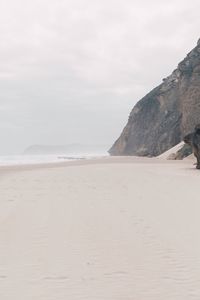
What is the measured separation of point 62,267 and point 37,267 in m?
0.34

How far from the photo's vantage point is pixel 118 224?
859 centimetres

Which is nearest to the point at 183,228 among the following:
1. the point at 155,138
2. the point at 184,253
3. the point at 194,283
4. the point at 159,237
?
the point at 159,237

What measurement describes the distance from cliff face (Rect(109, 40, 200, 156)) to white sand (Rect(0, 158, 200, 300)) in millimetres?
39420

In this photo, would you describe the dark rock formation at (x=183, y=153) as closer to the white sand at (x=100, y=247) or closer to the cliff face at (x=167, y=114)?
the cliff face at (x=167, y=114)

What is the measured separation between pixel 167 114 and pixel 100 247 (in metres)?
55.1

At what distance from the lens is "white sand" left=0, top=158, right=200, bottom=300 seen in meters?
4.96

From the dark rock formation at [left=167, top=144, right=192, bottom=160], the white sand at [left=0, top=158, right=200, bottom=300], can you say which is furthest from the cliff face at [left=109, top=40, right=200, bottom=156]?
the white sand at [left=0, top=158, right=200, bottom=300]

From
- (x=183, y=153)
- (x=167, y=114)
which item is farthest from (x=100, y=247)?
(x=167, y=114)

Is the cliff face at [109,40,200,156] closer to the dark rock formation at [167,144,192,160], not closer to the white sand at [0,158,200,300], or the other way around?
the dark rock formation at [167,144,192,160]

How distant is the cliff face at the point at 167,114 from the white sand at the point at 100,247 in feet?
129

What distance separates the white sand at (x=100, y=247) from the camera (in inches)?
195

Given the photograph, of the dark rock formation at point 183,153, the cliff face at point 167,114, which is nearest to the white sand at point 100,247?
the dark rock formation at point 183,153

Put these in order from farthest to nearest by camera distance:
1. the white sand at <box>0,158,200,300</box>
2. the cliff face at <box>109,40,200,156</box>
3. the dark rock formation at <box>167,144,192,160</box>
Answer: the cliff face at <box>109,40,200,156</box>
the dark rock formation at <box>167,144,192,160</box>
the white sand at <box>0,158,200,300</box>

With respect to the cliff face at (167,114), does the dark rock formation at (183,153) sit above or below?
below
